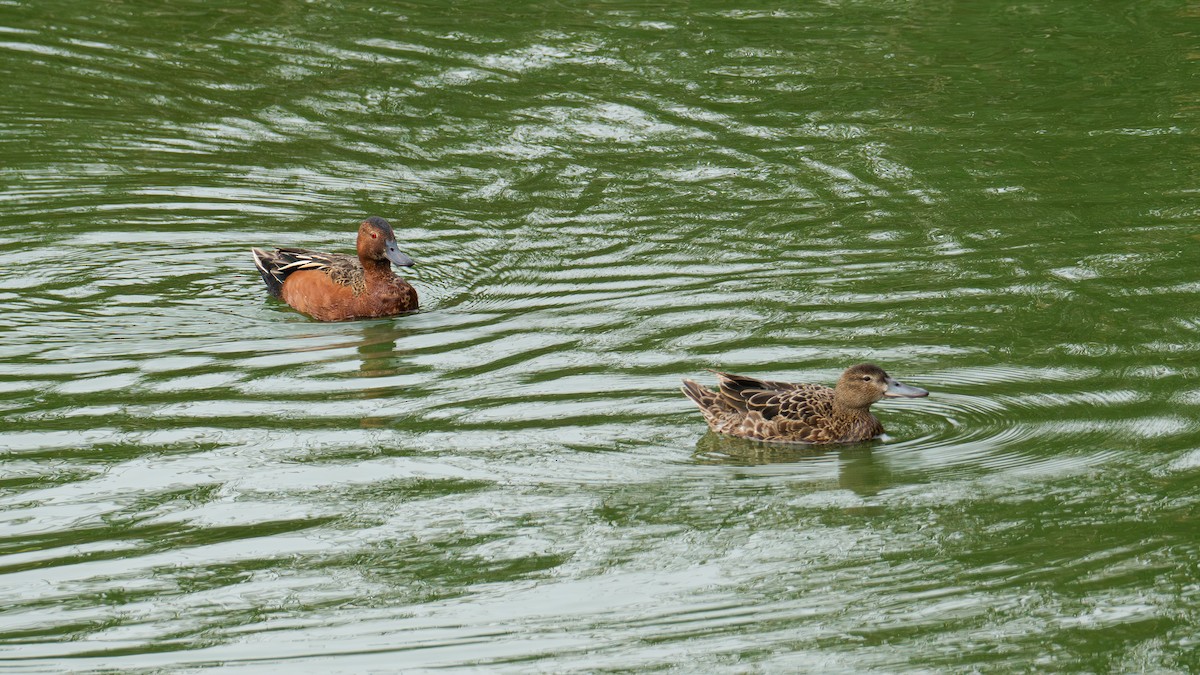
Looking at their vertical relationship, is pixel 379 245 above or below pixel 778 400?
above

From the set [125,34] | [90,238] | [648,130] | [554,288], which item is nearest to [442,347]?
[554,288]

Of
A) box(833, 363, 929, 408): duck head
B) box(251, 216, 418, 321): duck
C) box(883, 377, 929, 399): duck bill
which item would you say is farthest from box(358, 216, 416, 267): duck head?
box(883, 377, 929, 399): duck bill

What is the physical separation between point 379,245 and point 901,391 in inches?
185

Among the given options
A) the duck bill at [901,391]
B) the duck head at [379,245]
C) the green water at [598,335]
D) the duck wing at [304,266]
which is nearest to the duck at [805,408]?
the duck bill at [901,391]

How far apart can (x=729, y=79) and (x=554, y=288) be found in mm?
5602

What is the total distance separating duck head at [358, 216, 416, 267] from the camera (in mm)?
12744

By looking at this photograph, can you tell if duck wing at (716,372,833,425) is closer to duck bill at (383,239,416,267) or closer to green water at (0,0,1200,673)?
green water at (0,0,1200,673)

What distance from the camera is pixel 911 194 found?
14250 mm

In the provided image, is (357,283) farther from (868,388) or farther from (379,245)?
(868,388)

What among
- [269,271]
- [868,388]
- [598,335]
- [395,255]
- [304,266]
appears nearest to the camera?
[868,388]

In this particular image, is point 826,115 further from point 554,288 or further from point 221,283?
point 221,283

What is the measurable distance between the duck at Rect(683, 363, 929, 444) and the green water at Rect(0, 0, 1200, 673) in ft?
0.38

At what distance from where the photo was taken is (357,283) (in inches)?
501

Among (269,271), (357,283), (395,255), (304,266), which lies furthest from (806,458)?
(269,271)
